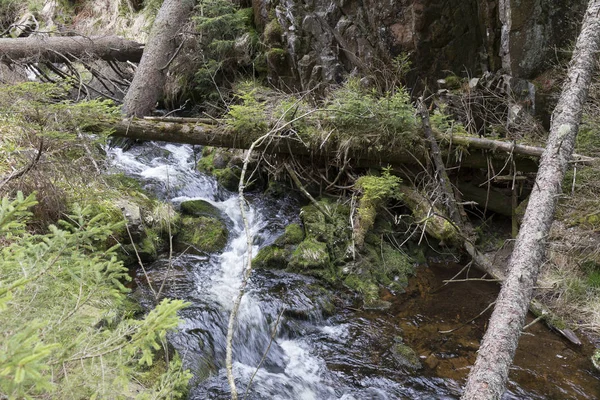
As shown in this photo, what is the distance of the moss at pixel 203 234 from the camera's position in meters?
6.39

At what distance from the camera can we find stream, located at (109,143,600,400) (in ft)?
13.8

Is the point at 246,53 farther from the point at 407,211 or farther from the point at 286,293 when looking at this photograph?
the point at 286,293

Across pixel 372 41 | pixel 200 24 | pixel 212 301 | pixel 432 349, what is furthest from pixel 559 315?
pixel 200 24

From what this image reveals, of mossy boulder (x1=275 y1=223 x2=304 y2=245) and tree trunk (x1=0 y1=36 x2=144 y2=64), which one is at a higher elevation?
tree trunk (x1=0 y1=36 x2=144 y2=64)

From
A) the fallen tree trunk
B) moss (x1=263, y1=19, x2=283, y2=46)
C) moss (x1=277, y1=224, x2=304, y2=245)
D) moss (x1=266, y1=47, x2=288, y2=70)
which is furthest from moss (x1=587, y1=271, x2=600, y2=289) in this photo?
moss (x1=263, y1=19, x2=283, y2=46)

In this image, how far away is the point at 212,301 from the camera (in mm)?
5191

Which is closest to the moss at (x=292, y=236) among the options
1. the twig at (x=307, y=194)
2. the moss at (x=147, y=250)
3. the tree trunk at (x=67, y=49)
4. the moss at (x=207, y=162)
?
the twig at (x=307, y=194)

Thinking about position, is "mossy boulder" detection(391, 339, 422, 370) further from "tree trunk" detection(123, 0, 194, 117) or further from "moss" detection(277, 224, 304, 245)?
"tree trunk" detection(123, 0, 194, 117)

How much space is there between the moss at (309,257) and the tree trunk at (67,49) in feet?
22.0

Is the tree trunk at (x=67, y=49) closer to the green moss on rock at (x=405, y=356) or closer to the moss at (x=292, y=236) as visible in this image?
the moss at (x=292, y=236)

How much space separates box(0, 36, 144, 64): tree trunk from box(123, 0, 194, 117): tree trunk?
140cm

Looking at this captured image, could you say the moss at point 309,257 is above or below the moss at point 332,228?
below

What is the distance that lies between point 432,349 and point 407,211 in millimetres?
2954

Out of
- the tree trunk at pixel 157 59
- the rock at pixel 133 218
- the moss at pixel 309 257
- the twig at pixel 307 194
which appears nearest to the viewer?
the rock at pixel 133 218
